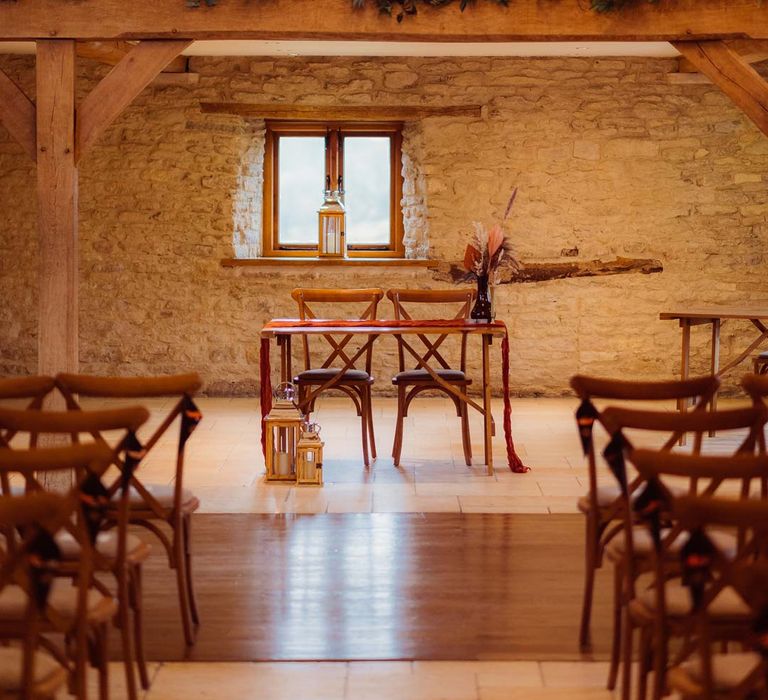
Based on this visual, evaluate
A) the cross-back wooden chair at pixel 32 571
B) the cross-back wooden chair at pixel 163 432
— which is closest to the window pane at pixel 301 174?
the cross-back wooden chair at pixel 163 432

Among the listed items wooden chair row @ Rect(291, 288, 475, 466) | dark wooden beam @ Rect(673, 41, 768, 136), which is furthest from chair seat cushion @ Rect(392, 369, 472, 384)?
dark wooden beam @ Rect(673, 41, 768, 136)

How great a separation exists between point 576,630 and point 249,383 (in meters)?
5.53

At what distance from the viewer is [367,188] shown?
925 cm

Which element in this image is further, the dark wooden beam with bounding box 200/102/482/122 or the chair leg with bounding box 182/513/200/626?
the dark wooden beam with bounding box 200/102/482/122

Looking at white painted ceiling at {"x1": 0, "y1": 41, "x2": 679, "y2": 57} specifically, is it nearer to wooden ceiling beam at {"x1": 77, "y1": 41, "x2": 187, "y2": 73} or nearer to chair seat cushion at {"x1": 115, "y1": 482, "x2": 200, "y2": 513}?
wooden ceiling beam at {"x1": 77, "y1": 41, "x2": 187, "y2": 73}

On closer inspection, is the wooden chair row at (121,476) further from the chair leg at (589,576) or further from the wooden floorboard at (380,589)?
the chair leg at (589,576)

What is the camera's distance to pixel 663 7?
6.02 metres

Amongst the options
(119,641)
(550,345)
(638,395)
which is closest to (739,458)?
(638,395)

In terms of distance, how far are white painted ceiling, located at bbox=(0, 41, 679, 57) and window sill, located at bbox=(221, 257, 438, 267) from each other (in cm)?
155

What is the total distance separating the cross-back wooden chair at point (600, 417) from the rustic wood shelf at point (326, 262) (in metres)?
5.33

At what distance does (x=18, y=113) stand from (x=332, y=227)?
336 cm

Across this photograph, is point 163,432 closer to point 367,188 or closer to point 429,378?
point 429,378

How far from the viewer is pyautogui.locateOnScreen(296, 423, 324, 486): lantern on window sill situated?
19.4ft

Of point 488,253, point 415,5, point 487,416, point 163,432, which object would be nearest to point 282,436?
point 487,416
